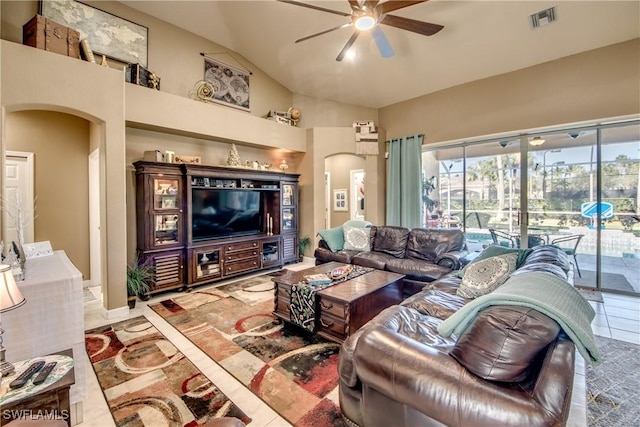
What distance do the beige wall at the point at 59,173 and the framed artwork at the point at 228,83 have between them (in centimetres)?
207

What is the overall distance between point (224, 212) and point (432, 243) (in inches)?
133

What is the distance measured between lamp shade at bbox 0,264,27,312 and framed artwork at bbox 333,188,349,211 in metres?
7.33

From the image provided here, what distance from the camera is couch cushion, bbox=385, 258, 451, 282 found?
3686 millimetres

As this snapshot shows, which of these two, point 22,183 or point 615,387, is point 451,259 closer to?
point 615,387

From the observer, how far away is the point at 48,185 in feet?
13.6

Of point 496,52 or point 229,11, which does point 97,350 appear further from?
point 496,52

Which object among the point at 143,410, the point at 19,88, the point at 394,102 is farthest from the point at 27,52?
the point at 394,102

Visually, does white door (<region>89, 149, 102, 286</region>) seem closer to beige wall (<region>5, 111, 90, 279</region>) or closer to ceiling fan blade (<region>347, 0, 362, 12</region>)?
beige wall (<region>5, 111, 90, 279</region>)

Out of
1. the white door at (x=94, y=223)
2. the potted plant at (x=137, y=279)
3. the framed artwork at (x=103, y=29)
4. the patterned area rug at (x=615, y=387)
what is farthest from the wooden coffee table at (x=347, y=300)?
the framed artwork at (x=103, y=29)

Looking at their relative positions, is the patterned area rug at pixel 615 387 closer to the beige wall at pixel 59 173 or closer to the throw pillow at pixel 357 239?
the throw pillow at pixel 357 239

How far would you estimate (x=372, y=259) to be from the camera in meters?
4.28

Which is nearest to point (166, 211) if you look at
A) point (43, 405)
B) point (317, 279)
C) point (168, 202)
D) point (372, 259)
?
point (168, 202)

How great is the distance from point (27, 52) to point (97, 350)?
2967mm

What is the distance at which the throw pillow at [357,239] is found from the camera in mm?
4812
